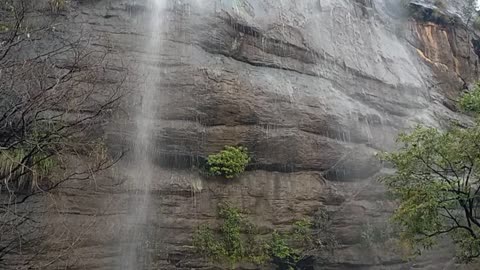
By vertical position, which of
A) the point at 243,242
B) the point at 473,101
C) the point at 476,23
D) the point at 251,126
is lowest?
the point at 243,242

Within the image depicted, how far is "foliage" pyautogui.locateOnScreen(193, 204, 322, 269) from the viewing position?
36.1 feet

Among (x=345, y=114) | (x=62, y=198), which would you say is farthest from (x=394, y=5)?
(x=62, y=198)

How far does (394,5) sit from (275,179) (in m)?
10.8

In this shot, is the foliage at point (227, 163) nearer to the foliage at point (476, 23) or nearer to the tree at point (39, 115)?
the tree at point (39, 115)

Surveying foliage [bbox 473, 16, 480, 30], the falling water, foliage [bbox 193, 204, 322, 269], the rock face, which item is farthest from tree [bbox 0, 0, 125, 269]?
foliage [bbox 473, 16, 480, 30]

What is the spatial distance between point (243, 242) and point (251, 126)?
118 inches

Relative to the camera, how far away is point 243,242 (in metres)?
11.4

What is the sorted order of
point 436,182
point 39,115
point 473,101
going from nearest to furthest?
point 39,115
point 436,182
point 473,101

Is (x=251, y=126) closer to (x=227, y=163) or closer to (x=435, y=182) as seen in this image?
(x=227, y=163)

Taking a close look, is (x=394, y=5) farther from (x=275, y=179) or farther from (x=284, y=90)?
(x=275, y=179)

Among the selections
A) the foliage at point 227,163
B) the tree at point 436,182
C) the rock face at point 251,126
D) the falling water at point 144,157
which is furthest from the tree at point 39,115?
the tree at point 436,182

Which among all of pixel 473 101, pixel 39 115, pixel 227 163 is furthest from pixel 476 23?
pixel 39 115

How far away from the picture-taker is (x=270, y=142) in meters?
12.7

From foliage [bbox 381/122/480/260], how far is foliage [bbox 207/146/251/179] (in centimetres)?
352
